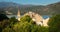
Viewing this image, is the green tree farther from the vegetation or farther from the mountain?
the mountain

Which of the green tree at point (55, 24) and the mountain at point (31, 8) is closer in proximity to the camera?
the green tree at point (55, 24)

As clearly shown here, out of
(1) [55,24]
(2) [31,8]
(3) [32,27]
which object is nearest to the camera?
(1) [55,24]

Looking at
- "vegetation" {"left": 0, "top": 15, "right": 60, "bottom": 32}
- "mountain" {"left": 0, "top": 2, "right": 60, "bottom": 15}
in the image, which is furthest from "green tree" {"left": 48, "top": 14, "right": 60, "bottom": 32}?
"mountain" {"left": 0, "top": 2, "right": 60, "bottom": 15}

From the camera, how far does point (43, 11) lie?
Result: 28.3 feet

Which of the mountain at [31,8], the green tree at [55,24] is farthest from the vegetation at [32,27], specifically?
the mountain at [31,8]

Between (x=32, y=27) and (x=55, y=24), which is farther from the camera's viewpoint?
(x=32, y=27)

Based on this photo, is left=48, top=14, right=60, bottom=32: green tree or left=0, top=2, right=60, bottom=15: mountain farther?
left=0, top=2, right=60, bottom=15: mountain

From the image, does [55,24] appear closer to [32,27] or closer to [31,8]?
[32,27]

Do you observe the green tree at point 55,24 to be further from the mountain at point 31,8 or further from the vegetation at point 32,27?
the mountain at point 31,8

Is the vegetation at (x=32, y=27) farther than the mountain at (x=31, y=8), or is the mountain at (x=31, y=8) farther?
the mountain at (x=31, y=8)

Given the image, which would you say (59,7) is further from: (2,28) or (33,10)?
(2,28)

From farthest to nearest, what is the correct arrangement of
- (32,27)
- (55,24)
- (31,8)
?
1. (31,8)
2. (32,27)
3. (55,24)

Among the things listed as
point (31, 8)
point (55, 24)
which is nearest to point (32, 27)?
point (55, 24)

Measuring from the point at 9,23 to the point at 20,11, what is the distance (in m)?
2.35
